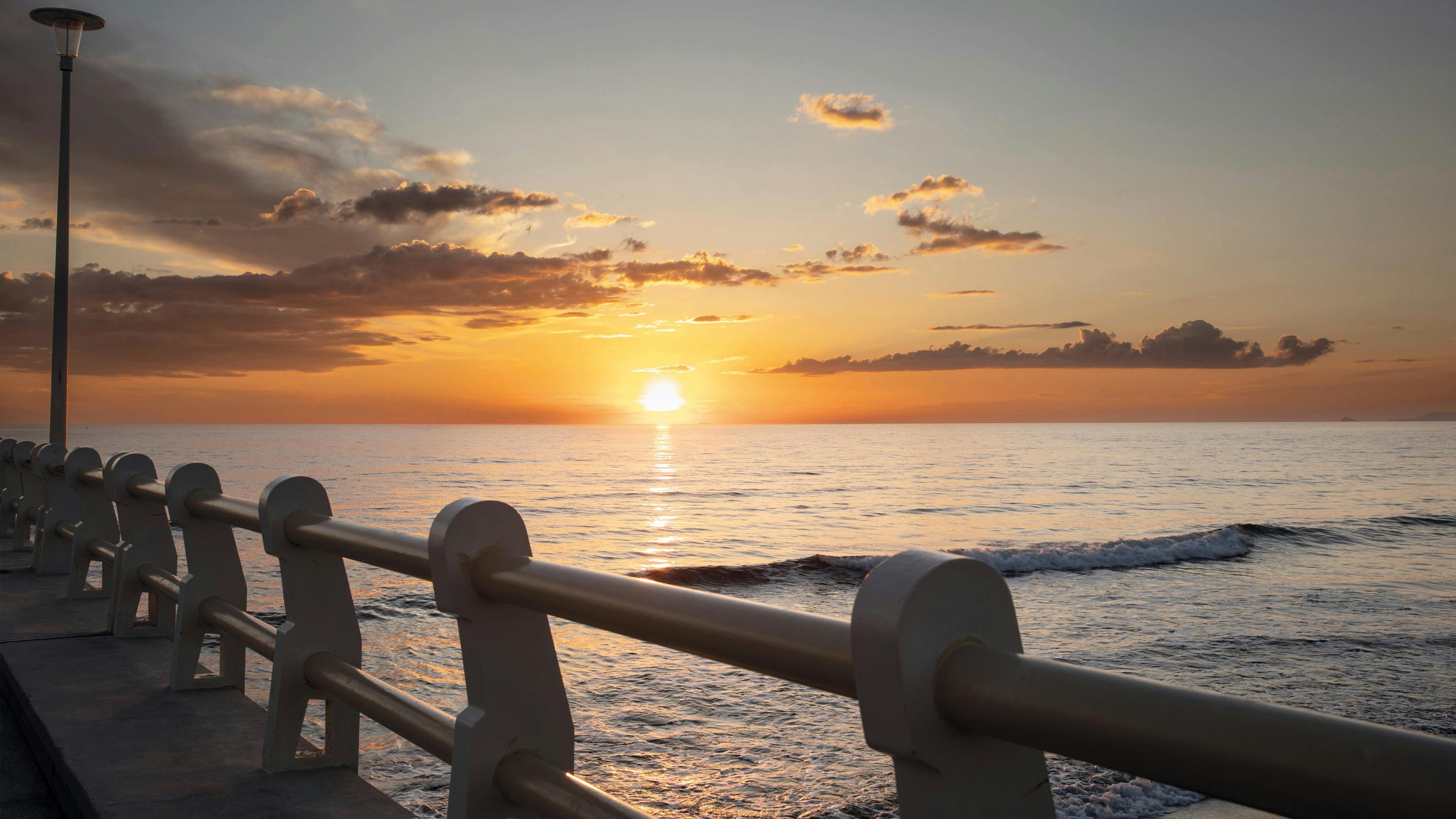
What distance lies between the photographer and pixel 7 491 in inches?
367

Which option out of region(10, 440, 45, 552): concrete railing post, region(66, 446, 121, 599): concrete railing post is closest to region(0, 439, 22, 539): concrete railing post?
region(10, 440, 45, 552): concrete railing post

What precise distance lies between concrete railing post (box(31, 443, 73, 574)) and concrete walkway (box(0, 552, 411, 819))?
2.55 metres

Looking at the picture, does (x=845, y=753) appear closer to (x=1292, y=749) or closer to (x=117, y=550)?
(x=117, y=550)

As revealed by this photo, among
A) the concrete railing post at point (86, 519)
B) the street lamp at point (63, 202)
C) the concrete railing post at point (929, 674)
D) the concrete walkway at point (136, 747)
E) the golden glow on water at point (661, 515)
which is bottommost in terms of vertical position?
the golden glow on water at point (661, 515)

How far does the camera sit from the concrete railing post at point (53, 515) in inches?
265

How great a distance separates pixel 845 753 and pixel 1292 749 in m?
6.60

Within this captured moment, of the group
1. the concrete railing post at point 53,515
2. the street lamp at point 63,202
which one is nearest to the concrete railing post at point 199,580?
the concrete railing post at point 53,515

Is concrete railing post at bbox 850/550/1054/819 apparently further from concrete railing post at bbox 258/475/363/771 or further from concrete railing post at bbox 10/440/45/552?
concrete railing post at bbox 10/440/45/552

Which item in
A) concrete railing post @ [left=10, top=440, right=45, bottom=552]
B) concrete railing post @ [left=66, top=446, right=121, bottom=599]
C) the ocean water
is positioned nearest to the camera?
concrete railing post @ [left=66, top=446, right=121, bottom=599]

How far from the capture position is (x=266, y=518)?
2818 mm

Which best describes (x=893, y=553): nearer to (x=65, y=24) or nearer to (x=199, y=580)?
(x=199, y=580)

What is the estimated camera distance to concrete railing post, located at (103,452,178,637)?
15.4ft

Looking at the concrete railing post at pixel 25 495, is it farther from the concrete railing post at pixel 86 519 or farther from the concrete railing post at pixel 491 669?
the concrete railing post at pixel 491 669

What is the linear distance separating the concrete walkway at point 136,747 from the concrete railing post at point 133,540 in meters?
0.18
